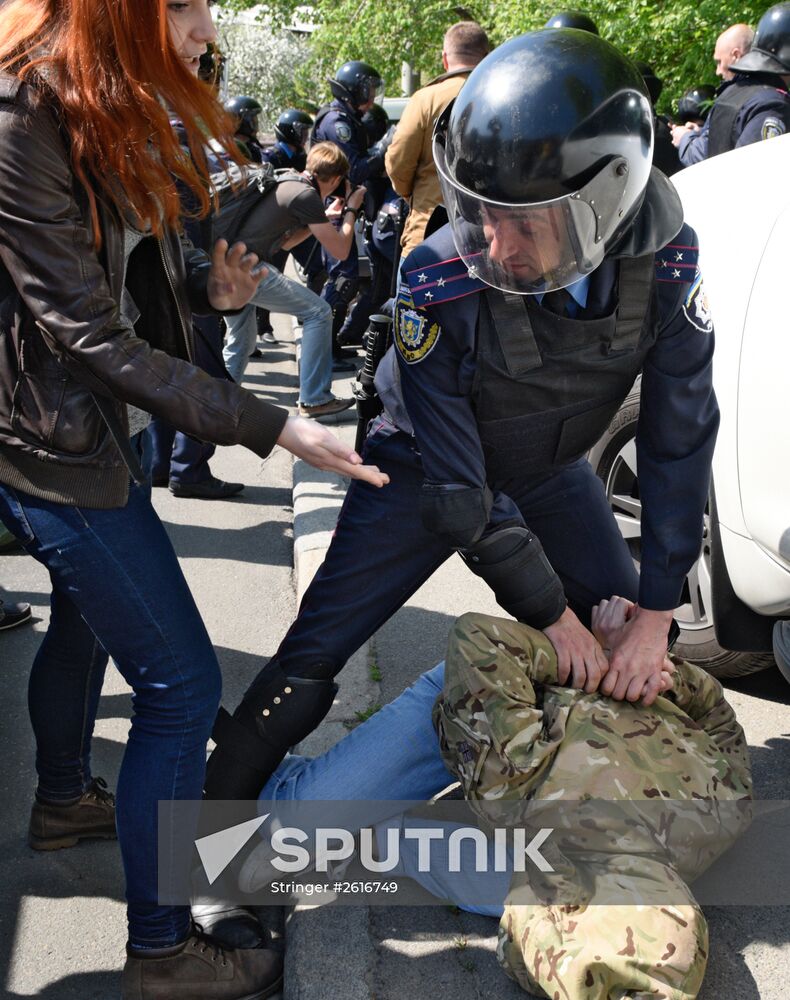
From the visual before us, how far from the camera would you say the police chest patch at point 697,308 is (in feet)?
7.38

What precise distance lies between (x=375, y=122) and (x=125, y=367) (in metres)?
6.89

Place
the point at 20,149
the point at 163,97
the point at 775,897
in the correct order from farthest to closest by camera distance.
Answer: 1. the point at 775,897
2. the point at 163,97
3. the point at 20,149

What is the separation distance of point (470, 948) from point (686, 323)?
1.33 m

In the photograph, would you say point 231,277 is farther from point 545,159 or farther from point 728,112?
point 728,112

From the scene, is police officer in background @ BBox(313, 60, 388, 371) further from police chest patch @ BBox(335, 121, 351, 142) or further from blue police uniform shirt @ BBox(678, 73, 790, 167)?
blue police uniform shirt @ BBox(678, 73, 790, 167)

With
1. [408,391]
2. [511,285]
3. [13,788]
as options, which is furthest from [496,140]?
[13,788]

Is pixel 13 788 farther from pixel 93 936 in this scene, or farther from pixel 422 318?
pixel 422 318

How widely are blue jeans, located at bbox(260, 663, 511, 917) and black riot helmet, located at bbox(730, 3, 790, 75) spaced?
4.44 meters

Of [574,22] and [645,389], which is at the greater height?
[645,389]

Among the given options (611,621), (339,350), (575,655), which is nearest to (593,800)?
(575,655)

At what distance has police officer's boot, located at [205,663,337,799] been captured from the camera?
8.11 feet

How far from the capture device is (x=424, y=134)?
545cm

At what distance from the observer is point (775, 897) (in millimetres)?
2416

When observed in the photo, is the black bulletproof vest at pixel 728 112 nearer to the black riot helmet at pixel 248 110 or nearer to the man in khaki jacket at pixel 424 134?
the man in khaki jacket at pixel 424 134
